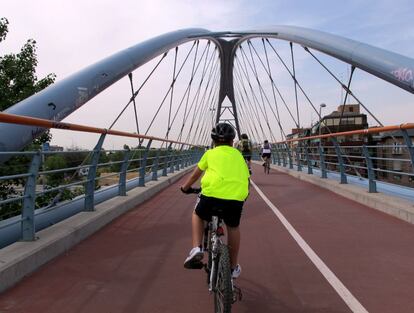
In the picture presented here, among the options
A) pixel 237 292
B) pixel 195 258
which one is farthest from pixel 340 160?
pixel 195 258

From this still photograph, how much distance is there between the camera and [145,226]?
24.8 feet

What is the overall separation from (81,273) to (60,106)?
5.24m

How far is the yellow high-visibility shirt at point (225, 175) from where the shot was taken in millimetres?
3875

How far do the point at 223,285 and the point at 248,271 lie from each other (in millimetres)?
1660

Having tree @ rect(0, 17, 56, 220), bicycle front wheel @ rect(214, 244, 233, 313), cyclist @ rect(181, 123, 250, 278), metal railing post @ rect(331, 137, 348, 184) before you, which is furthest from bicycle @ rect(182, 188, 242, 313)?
tree @ rect(0, 17, 56, 220)

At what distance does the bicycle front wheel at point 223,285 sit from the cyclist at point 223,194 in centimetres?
31

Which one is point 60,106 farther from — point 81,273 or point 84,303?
point 84,303

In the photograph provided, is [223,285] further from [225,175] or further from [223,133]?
[223,133]

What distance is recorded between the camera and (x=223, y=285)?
3.33m

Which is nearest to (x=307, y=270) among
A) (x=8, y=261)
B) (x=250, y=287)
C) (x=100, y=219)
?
(x=250, y=287)

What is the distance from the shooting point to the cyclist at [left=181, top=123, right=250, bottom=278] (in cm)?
386

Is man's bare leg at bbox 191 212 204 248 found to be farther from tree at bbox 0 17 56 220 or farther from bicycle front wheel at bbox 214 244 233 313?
tree at bbox 0 17 56 220

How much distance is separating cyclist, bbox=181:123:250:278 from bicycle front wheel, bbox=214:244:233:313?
314 millimetres

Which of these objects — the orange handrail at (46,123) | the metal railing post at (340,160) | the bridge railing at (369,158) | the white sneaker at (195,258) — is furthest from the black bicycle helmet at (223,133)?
the metal railing post at (340,160)
